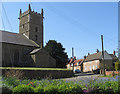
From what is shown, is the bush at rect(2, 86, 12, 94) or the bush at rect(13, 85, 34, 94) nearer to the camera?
the bush at rect(2, 86, 12, 94)

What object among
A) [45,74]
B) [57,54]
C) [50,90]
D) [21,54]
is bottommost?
[45,74]

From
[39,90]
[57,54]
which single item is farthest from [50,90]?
[57,54]

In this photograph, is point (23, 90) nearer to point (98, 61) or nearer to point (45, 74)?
point (45, 74)

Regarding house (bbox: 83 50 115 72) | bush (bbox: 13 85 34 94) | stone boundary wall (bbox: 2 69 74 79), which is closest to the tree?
house (bbox: 83 50 115 72)

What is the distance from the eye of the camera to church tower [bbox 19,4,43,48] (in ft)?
170

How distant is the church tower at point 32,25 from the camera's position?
51.9 m

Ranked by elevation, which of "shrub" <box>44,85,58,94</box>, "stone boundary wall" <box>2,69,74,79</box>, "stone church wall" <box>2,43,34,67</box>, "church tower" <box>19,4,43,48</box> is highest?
"church tower" <box>19,4,43,48</box>

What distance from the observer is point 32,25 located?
5281cm

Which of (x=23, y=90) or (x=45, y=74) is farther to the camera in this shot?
(x=45, y=74)

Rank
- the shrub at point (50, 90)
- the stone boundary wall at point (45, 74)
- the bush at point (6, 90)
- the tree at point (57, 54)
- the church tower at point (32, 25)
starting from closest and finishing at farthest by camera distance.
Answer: the bush at point (6, 90), the shrub at point (50, 90), the stone boundary wall at point (45, 74), the tree at point (57, 54), the church tower at point (32, 25)

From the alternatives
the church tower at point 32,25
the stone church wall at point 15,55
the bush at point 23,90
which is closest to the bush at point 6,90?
the bush at point 23,90

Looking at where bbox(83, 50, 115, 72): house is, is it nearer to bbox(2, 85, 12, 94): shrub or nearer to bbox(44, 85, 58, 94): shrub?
bbox(44, 85, 58, 94): shrub

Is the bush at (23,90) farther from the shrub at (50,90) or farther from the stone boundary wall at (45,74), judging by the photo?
the stone boundary wall at (45,74)

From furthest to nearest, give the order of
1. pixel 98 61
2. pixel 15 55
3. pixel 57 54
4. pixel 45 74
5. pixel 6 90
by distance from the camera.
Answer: pixel 98 61 → pixel 57 54 → pixel 15 55 → pixel 45 74 → pixel 6 90
